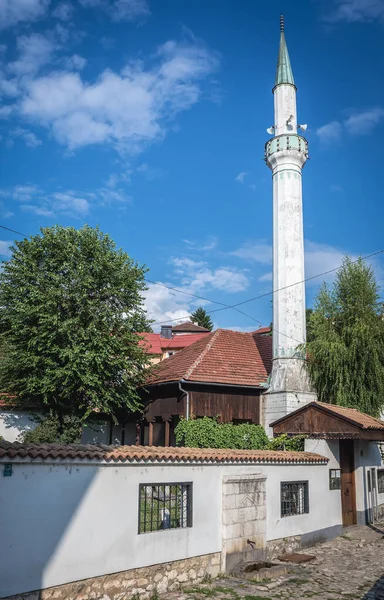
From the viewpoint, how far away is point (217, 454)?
10.7m

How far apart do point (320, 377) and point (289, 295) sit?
11.6ft

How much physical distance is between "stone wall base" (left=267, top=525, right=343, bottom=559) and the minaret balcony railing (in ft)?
49.5

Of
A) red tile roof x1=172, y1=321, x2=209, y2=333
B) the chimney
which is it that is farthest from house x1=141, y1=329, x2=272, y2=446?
red tile roof x1=172, y1=321, x2=209, y2=333

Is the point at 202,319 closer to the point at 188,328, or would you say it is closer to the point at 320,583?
the point at 188,328

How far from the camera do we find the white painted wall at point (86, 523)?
7.20 metres

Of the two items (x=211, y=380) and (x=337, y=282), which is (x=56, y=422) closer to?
(x=211, y=380)

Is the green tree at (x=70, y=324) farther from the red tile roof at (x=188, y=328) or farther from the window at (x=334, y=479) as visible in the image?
the red tile roof at (x=188, y=328)

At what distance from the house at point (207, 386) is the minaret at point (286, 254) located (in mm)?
951

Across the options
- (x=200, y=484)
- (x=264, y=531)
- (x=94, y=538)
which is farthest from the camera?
(x=264, y=531)

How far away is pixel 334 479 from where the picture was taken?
14680mm

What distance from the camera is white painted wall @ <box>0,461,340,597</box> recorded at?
7.20m

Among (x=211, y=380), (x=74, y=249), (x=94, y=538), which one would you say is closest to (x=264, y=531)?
(x=94, y=538)

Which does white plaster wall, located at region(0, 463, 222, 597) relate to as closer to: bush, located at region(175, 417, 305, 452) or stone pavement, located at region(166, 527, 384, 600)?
stone pavement, located at region(166, 527, 384, 600)

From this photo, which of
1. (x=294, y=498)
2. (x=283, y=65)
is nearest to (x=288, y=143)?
(x=283, y=65)
